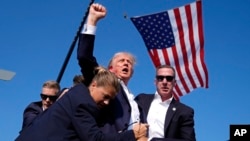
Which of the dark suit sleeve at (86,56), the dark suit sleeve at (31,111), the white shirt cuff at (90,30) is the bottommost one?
the dark suit sleeve at (31,111)

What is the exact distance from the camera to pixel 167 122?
5.25m

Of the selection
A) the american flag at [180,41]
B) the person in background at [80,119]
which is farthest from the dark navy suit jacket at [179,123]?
the american flag at [180,41]

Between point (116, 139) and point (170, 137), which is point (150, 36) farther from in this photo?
point (116, 139)

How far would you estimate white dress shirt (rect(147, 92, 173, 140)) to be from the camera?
5273mm

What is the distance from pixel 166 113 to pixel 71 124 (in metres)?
1.85

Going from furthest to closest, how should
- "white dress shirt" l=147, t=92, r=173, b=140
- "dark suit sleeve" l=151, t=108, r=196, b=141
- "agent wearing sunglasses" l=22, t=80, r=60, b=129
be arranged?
"agent wearing sunglasses" l=22, t=80, r=60, b=129, "white dress shirt" l=147, t=92, r=173, b=140, "dark suit sleeve" l=151, t=108, r=196, b=141

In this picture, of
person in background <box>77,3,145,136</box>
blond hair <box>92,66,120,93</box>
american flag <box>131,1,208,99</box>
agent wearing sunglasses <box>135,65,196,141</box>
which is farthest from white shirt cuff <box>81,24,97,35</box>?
american flag <box>131,1,208,99</box>

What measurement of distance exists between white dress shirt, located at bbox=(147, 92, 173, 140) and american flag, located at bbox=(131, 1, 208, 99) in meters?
4.51

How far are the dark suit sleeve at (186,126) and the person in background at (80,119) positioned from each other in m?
1.38

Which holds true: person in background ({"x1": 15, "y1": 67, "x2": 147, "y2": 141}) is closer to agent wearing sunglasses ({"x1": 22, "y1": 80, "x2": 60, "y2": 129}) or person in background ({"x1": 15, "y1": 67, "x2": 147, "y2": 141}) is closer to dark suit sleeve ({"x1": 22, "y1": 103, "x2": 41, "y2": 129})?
dark suit sleeve ({"x1": 22, "y1": 103, "x2": 41, "y2": 129})

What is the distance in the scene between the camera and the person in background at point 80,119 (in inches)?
144

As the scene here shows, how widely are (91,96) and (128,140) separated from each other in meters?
0.45

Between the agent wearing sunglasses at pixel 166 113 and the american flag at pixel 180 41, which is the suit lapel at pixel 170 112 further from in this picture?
the american flag at pixel 180 41

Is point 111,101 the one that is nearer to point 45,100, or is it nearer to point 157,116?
point 157,116
